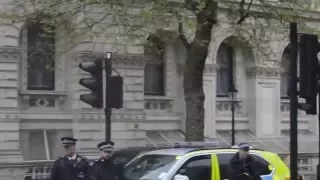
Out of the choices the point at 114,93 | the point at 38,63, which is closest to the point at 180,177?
the point at 114,93

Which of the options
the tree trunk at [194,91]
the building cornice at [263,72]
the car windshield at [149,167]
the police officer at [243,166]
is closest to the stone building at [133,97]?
the building cornice at [263,72]

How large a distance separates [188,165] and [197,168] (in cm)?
19

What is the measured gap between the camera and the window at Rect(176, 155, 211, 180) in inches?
432

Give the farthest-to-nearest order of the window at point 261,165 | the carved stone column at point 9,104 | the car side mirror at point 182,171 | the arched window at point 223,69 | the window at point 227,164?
the arched window at point 223,69
the carved stone column at point 9,104
the window at point 261,165
the window at point 227,164
the car side mirror at point 182,171

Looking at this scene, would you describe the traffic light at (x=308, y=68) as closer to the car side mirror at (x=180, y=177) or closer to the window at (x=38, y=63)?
the car side mirror at (x=180, y=177)

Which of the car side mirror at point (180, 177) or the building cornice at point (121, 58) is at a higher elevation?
the building cornice at point (121, 58)

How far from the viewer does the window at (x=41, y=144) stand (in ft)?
80.3

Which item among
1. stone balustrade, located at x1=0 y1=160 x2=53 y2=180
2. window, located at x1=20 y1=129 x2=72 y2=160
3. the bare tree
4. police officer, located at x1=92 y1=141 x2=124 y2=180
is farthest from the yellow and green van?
window, located at x1=20 y1=129 x2=72 y2=160

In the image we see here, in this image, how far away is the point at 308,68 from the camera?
9742mm

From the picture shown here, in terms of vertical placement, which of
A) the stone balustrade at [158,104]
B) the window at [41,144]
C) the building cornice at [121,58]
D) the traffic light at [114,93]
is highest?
the building cornice at [121,58]

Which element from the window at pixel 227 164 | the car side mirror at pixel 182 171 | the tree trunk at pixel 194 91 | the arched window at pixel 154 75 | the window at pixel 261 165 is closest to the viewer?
the car side mirror at pixel 182 171

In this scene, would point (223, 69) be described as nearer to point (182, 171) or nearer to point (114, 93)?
point (114, 93)

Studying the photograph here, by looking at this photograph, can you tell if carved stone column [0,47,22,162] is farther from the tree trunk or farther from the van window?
the van window

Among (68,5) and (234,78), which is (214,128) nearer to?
(234,78)
